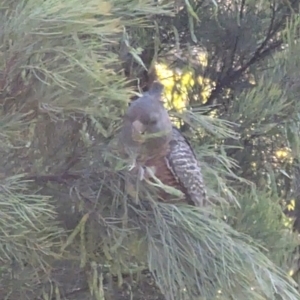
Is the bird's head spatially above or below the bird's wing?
above

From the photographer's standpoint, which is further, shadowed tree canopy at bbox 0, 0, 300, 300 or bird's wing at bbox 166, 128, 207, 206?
bird's wing at bbox 166, 128, 207, 206

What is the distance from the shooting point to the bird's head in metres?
0.76

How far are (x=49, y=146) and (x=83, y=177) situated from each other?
7 centimetres

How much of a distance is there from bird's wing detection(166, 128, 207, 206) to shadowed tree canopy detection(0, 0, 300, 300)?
31mm

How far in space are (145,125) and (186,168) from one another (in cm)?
13

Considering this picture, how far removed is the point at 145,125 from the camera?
764mm

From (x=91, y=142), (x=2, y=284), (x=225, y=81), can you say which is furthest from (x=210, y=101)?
(x=2, y=284)

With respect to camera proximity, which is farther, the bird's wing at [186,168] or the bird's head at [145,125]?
the bird's wing at [186,168]

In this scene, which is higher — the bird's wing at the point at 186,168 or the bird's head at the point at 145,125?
the bird's head at the point at 145,125

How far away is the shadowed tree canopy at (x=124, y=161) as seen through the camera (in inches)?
28.2

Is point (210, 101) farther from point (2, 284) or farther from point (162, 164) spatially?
point (2, 284)

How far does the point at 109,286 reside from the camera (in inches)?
37.5

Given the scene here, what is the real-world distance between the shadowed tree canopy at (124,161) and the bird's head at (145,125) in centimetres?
2

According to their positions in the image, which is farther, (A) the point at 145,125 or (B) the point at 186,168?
(B) the point at 186,168
